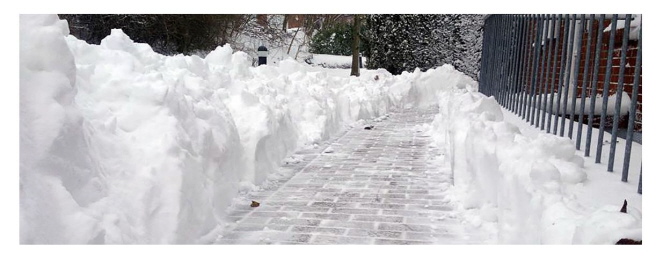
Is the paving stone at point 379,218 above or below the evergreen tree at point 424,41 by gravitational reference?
below

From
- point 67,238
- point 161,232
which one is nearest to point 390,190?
point 161,232

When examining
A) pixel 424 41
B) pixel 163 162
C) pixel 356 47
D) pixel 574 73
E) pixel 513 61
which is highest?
pixel 424 41

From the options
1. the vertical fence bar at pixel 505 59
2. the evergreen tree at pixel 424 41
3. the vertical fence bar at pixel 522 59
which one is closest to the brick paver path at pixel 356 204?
the vertical fence bar at pixel 522 59

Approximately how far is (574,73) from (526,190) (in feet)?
6.23

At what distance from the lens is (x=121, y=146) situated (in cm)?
333

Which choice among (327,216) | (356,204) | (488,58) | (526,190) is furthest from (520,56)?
(526,190)

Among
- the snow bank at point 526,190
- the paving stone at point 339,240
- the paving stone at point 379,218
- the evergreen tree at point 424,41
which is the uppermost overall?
the evergreen tree at point 424,41

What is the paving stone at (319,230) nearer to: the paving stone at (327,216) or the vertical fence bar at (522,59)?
the paving stone at (327,216)

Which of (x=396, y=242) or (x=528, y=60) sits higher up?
(x=528, y=60)

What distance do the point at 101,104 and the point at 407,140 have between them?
488cm

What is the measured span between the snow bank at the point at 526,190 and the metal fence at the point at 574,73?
0.36 metres

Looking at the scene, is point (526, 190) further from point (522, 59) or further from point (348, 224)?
point (522, 59)

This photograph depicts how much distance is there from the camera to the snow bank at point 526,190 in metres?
2.17

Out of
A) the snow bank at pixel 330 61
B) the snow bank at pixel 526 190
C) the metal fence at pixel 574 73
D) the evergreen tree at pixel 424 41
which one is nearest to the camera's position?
the snow bank at pixel 526 190
